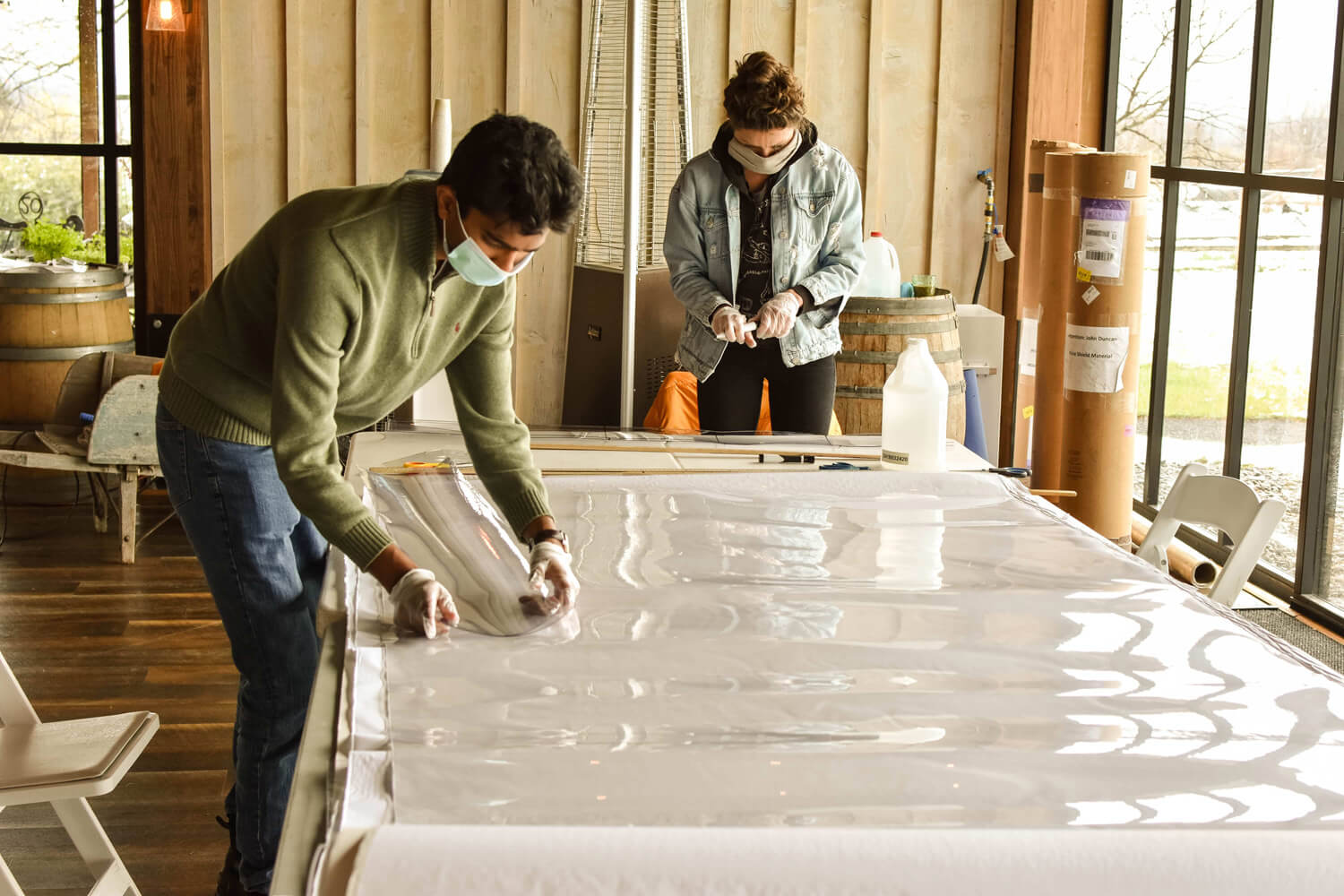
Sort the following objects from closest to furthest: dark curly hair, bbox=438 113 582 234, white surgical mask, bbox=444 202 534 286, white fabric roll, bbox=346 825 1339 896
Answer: white fabric roll, bbox=346 825 1339 896 → dark curly hair, bbox=438 113 582 234 → white surgical mask, bbox=444 202 534 286

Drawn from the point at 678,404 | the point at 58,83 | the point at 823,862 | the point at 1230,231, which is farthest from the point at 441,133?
the point at 823,862

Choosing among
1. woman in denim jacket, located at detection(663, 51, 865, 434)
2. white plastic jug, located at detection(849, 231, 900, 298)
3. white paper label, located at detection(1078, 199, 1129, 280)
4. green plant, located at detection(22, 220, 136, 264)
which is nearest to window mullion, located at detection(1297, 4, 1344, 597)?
white paper label, located at detection(1078, 199, 1129, 280)

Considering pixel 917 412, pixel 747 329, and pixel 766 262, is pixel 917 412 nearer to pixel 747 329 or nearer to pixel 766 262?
pixel 747 329

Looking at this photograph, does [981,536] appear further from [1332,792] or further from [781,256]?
[781,256]

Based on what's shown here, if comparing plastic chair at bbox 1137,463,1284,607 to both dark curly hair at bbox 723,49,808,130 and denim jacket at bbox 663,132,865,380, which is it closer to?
denim jacket at bbox 663,132,865,380

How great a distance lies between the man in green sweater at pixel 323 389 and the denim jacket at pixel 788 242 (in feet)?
4.34

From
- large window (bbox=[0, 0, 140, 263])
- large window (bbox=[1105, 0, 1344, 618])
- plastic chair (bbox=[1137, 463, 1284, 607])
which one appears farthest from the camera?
large window (bbox=[0, 0, 140, 263])

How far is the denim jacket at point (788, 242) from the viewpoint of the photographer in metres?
3.18

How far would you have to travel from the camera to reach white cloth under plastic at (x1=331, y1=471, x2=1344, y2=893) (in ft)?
3.72

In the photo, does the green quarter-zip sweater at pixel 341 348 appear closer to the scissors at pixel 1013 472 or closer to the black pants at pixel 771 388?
the scissors at pixel 1013 472

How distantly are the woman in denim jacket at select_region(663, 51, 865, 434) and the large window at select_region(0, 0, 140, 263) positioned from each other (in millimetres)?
2923

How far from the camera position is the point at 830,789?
1.18 m

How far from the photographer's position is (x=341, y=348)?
1.64 metres

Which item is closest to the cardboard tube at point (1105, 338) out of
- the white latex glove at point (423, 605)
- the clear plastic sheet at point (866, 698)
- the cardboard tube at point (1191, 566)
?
the cardboard tube at point (1191, 566)
